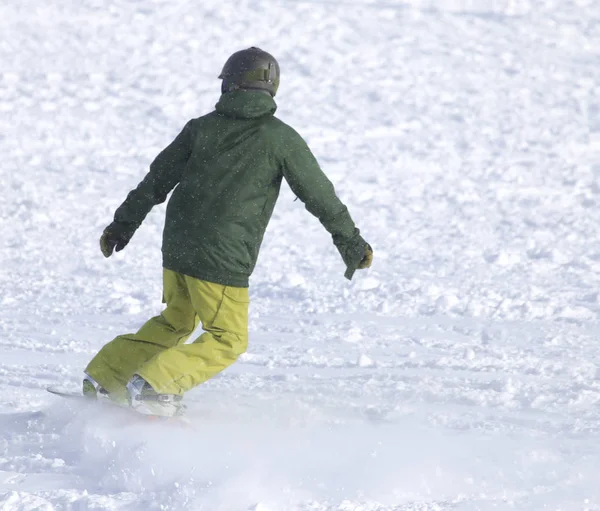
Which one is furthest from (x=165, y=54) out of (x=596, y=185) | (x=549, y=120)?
(x=596, y=185)

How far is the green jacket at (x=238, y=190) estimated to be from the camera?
351 cm

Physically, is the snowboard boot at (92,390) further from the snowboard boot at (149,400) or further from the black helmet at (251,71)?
the black helmet at (251,71)

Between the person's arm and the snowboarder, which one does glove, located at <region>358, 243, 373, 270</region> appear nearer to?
the snowboarder

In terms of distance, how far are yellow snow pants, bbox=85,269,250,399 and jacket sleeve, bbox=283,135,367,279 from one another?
0.43 meters

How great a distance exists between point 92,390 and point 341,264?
3.28m

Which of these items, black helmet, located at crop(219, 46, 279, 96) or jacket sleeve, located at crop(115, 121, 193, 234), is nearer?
black helmet, located at crop(219, 46, 279, 96)

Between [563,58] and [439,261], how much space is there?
6733mm

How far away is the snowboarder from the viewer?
3.52 m

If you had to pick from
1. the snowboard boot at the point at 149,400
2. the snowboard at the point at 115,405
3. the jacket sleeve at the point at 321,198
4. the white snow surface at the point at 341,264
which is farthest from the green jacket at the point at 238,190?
the white snow surface at the point at 341,264

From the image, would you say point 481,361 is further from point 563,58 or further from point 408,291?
point 563,58

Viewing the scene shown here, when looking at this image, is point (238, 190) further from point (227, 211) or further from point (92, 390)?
point (92, 390)

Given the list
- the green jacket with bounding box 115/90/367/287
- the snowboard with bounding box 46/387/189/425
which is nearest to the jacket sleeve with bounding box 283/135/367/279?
the green jacket with bounding box 115/90/367/287

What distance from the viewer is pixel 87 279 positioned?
635 cm

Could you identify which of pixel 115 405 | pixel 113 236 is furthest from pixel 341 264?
pixel 115 405
